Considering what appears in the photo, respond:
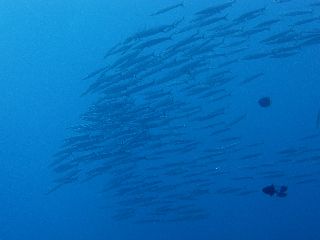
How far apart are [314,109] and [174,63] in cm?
2867

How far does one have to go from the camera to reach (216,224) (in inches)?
875

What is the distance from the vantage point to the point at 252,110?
115ft

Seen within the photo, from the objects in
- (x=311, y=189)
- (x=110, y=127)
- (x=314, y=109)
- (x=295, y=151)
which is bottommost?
(x=110, y=127)

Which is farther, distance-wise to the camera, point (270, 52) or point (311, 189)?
point (311, 189)

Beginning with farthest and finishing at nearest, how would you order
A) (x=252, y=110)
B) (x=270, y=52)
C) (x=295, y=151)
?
(x=252, y=110) < (x=295, y=151) < (x=270, y=52)

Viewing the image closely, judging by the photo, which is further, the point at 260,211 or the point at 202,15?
the point at 260,211

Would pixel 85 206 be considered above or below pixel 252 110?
below

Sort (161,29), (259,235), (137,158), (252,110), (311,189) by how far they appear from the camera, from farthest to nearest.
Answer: (252,110)
(311,189)
(259,235)
(137,158)
(161,29)

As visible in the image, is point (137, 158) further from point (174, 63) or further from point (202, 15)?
point (202, 15)

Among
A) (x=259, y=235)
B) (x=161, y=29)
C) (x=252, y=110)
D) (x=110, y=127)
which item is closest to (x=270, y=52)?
(x=161, y=29)

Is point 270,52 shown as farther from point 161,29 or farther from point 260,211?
point 260,211

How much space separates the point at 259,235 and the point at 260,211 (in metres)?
1.67

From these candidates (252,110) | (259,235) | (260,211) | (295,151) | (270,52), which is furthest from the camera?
(252,110)

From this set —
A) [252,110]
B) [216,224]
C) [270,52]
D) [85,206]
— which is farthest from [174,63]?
[252,110]
